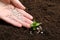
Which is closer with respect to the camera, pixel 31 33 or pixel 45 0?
pixel 31 33

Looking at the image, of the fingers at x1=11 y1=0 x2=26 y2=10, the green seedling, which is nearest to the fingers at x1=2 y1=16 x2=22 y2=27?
the green seedling

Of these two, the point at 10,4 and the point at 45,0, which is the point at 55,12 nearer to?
the point at 45,0

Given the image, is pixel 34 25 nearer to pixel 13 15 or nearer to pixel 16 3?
pixel 13 15

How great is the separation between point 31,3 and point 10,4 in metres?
0.26

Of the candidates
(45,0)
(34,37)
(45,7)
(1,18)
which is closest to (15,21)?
(1,18)

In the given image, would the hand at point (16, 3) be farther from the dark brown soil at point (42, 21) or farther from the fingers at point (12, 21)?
the fingers at point (12, 21)

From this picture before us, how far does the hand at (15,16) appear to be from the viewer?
1.67 meters

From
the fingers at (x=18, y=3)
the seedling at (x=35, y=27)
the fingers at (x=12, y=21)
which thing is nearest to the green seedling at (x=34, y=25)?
the seedling at (x=35, y=27)

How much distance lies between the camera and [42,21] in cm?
177

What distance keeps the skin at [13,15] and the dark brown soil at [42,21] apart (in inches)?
1.6

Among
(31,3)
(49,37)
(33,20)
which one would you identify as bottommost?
(49,37)

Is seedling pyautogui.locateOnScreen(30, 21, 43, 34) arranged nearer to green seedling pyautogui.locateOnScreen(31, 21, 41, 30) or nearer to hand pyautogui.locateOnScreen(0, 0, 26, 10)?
green seedling pyautogui.locateOnScreen(31, 21, 41, 30)

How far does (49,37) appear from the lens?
1.59m

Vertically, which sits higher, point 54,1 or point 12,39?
point 54,1
